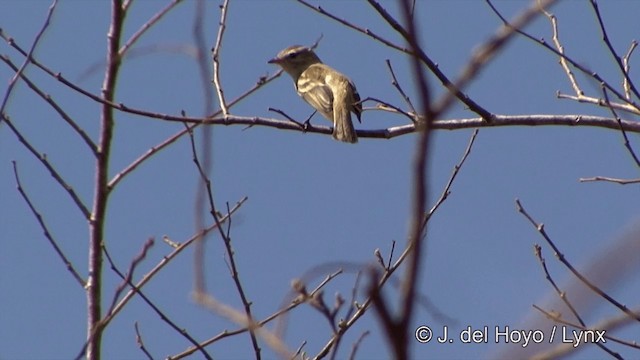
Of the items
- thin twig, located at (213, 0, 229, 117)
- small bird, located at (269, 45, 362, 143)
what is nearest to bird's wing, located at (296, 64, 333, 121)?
small bird, located at (269, 45, 362, 143)

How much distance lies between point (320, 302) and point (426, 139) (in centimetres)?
82

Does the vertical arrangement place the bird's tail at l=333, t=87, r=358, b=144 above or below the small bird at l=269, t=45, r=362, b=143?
below

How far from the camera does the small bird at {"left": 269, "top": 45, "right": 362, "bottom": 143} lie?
819 centimetres

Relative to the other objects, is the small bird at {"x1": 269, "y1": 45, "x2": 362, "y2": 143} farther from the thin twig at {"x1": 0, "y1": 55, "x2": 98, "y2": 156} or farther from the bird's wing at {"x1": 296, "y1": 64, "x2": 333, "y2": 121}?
the thin twig at {"x1": 0, "y1": 55, "x2": 98, "y2": 156}

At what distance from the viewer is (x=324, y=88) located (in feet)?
33.0

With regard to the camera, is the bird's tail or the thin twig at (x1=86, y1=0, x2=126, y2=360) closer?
the thin twig at (x1=86, y1=0, x2=126, y2=360)

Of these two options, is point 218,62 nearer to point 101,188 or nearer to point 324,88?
point 101,188

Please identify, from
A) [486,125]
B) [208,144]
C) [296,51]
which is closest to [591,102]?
[486,125]

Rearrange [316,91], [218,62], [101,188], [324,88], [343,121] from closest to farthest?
1. [101,188]
2. [218,62]
3. [343,121]
4. [316,91]
5. [324,88]

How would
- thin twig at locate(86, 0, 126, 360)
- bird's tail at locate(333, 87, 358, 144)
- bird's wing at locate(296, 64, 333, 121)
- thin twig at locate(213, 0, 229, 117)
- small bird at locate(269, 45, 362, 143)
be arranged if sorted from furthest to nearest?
bird's wing at locate(296, 64, 333, 121) < small bird at locate(269, 45, 362, 143) < bird's tail at locate(333, 87, 358, 144) < thin twig at locate(213, 0, 229, 117) < thin twig at locate(86, 0, 126, 360)

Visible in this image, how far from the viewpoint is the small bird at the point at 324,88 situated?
322 inches

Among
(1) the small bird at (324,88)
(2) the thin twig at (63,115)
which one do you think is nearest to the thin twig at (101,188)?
(2) the thin twig at (63,115)

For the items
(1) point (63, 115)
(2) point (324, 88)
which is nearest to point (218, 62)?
(1) point (63, 115)

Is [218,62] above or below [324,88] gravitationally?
below
